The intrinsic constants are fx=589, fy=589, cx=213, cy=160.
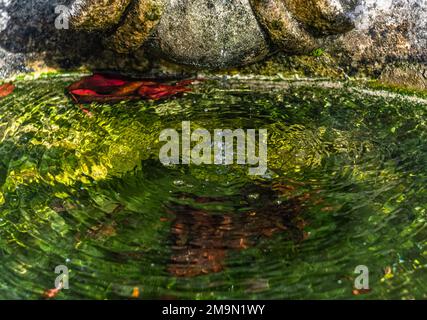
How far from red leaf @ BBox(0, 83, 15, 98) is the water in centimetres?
8

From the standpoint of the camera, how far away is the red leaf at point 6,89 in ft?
16.2

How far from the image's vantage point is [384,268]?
3.10 m

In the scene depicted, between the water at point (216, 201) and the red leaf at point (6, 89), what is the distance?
8 cm

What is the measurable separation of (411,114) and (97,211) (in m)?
2.58

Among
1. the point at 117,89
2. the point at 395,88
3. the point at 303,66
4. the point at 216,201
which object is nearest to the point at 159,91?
the point at 117,89

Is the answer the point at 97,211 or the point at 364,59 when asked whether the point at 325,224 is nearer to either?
the point at 97,211

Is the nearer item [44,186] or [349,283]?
[349,283]

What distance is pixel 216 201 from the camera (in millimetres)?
3635

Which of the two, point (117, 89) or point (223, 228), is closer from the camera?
point (223, 228)

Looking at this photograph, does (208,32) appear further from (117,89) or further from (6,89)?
(6,89)

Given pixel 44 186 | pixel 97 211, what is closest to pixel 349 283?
pixel 97 211

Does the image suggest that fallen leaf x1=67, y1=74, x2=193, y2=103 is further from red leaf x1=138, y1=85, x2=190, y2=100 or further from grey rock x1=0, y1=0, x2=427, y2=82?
grey rock x1=0, y1=0, x2=427, y2=82

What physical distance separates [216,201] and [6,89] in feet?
7.90

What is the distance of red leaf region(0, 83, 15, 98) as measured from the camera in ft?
16.2
